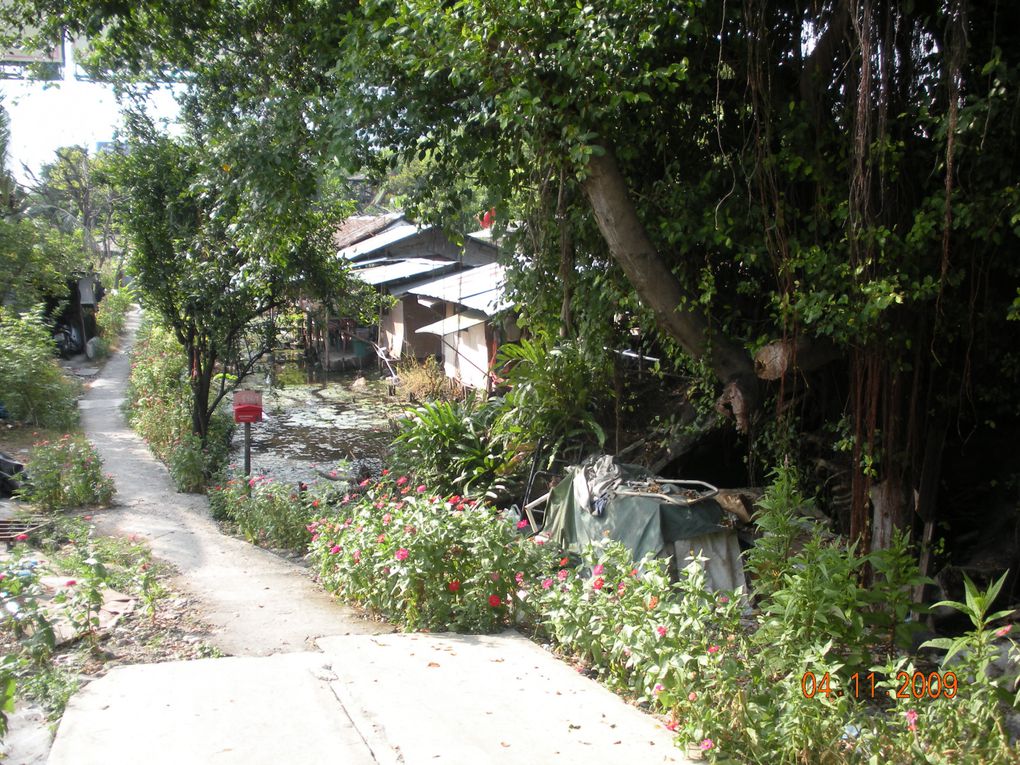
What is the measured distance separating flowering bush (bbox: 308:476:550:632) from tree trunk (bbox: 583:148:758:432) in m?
1.88

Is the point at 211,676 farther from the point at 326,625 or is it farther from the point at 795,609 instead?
the point at 795,609

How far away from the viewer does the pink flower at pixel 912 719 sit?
10.8 feet

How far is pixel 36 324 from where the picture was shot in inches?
719

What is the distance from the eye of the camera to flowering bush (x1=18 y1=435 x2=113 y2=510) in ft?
34.1

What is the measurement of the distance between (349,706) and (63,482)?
325 inches

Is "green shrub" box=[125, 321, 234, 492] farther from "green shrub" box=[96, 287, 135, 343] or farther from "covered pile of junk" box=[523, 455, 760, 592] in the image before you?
"green shrub" box=[96, 287, 135, 343]

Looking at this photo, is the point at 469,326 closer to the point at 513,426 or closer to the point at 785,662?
the point at 513,426

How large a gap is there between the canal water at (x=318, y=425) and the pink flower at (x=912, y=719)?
7.66m

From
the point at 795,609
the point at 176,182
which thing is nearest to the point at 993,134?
the point at 795,609

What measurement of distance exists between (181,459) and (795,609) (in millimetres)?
10218

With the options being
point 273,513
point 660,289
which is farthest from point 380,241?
point 660,289

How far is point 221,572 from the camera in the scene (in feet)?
24.3
